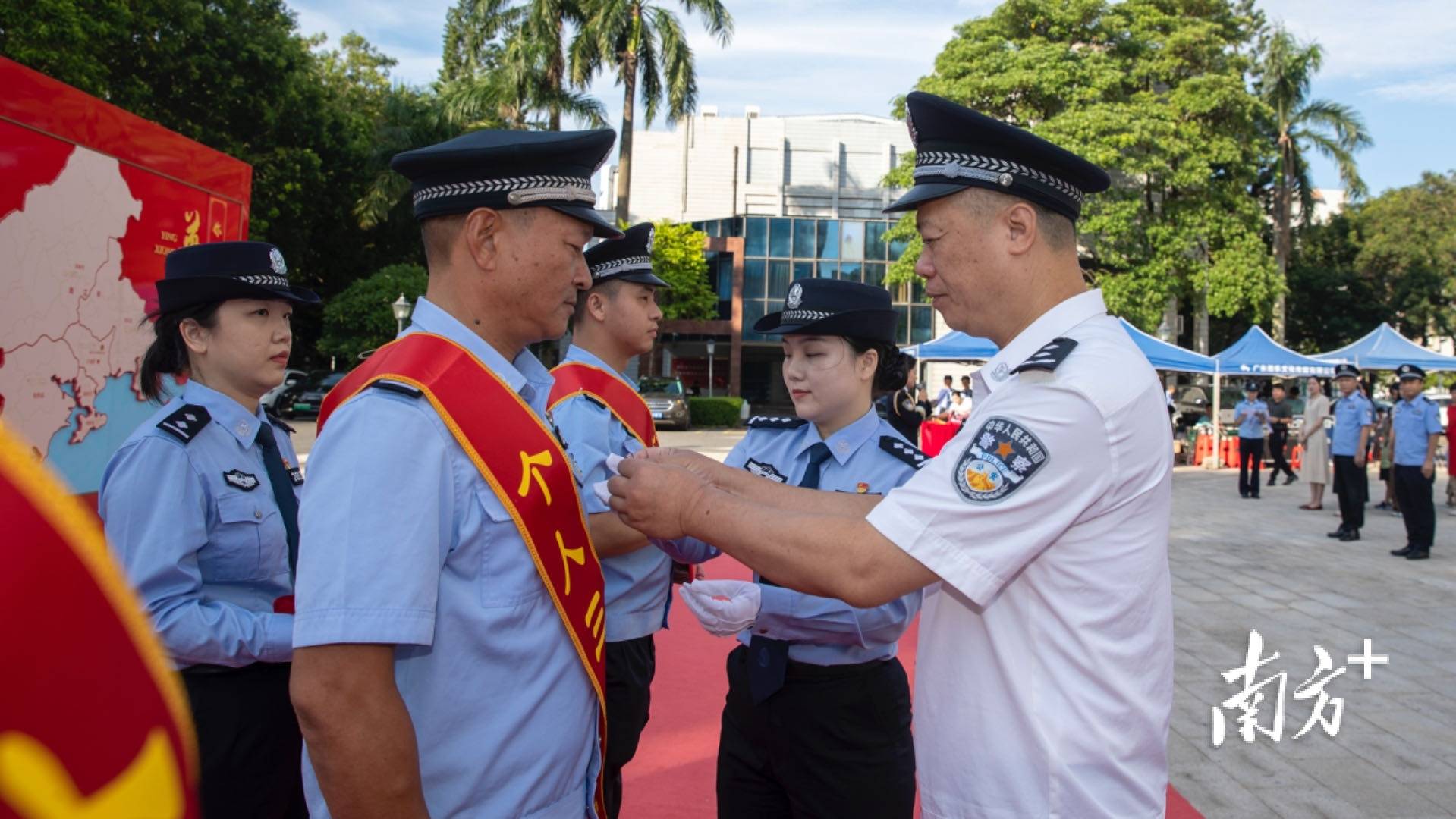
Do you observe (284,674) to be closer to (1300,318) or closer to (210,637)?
(210,637)

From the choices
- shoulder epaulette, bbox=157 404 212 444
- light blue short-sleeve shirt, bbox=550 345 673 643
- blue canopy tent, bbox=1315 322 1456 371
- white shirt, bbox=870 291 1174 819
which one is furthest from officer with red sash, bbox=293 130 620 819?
blue canopy tent, bbox=1315 322 1456 371

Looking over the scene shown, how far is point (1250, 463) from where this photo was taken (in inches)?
599

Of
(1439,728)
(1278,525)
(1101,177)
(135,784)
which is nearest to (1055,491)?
(1101,177)

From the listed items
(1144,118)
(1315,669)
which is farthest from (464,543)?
(1144,118)

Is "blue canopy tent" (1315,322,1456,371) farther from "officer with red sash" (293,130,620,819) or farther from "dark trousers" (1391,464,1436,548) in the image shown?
"officer with red sash" (293,130,620,819)

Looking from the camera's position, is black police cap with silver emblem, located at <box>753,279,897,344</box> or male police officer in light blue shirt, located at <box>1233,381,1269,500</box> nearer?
black police cap with silver emblem, located at <box>753,279,897,344</box>

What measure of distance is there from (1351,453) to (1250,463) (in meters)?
3.97

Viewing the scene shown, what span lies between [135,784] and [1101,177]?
1.98 meters

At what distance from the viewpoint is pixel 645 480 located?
77.2 inches

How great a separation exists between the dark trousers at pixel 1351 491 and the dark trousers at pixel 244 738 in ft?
39.2

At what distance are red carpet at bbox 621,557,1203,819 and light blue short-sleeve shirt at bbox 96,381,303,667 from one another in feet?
6.33

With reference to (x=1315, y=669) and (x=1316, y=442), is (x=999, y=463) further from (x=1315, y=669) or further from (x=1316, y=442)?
(x=1316, y=442)

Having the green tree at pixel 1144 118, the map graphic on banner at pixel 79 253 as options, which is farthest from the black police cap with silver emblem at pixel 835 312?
the green tree at pixel 1144 118

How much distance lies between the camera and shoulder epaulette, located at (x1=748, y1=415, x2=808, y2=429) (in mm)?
3357
